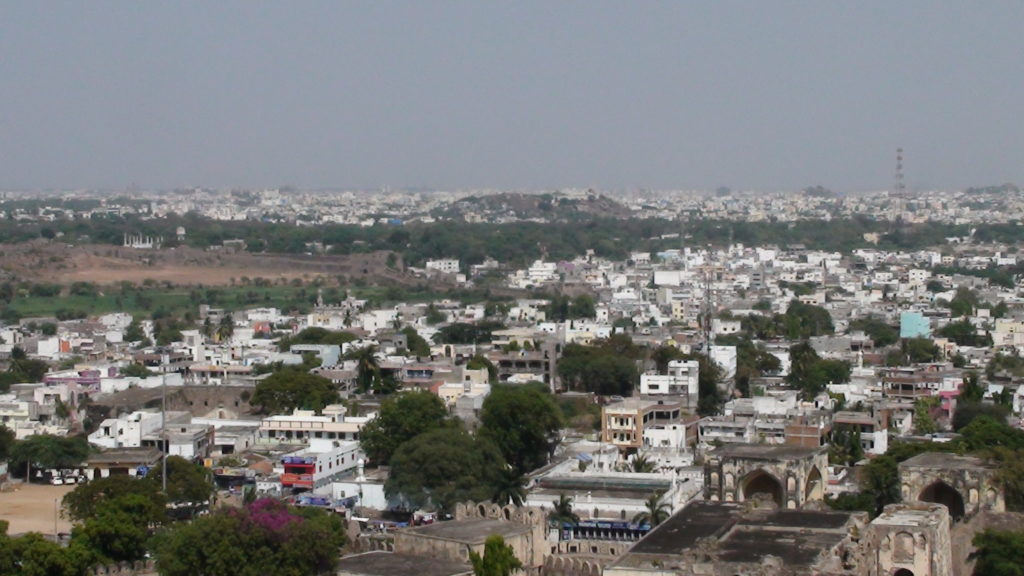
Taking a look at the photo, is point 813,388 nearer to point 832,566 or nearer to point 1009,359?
point 1009,359

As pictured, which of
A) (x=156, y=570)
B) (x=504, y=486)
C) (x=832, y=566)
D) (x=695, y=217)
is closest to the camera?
(x=832, y=566)

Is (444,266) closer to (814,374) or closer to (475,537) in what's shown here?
(814,374)

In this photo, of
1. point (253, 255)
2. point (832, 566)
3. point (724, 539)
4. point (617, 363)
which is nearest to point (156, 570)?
point (724, 539)

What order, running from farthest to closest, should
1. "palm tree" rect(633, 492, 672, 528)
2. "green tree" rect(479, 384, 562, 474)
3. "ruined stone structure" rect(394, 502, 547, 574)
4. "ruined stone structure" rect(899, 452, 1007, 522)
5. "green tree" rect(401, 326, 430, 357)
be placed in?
1. "green tree" rect(401, 326, 430, 357)
2. "green tree" rect(479, 384, 562, 474)
3. "palm tree" rect(633, 492, 672, 528)
4. "ruined stone structure" rect(899, 452, 1007, 522)
5. "ruined stone structure" rect(394, 502, 547, 574)

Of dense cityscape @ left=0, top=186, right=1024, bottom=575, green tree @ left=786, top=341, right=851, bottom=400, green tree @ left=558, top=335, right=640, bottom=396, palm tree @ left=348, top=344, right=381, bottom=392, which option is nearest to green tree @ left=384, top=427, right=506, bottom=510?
dense cityscape @ left=0, top=186, right=1024, bottom=575

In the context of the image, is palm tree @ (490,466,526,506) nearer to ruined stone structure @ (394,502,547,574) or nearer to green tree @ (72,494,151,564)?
ruined stone structure @ (394,502,547,574)
